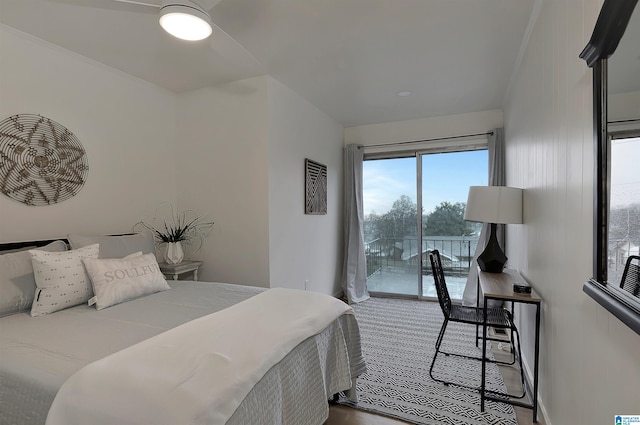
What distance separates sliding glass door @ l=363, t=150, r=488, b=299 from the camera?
14.3 ft

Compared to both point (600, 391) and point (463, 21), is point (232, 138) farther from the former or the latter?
point (600, 391)

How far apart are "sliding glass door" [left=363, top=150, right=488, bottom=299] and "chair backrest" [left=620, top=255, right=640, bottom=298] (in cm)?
359

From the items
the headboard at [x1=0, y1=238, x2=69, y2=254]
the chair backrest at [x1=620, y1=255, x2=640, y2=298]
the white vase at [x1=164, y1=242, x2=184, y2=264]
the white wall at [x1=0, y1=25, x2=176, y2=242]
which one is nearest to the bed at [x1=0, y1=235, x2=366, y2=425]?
the headboard at [x1=0, y1=238, x2=69, y2=254]

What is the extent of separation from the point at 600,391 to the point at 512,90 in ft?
9.55

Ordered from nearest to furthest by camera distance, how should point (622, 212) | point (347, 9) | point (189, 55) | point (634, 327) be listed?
point (634, 327) → point (622, 212) → point (347, 9) → point (189, 55)

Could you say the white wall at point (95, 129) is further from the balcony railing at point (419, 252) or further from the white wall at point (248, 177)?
the balcony railing at point (419, 252)

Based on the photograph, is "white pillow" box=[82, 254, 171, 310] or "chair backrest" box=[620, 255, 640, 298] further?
"white pillow" box=[82, 254, 171, 310]

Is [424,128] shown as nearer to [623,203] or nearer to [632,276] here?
[623,203]

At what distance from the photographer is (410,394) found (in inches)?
86.7

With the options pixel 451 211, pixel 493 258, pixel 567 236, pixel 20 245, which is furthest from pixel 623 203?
pixel 451 211

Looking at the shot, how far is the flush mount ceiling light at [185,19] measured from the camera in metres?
1.58

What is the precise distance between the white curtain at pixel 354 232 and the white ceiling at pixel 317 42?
1.32 metres

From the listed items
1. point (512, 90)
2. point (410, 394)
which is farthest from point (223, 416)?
point (512, 90)

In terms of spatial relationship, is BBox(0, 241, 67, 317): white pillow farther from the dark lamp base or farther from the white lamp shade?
the dark lamp base
